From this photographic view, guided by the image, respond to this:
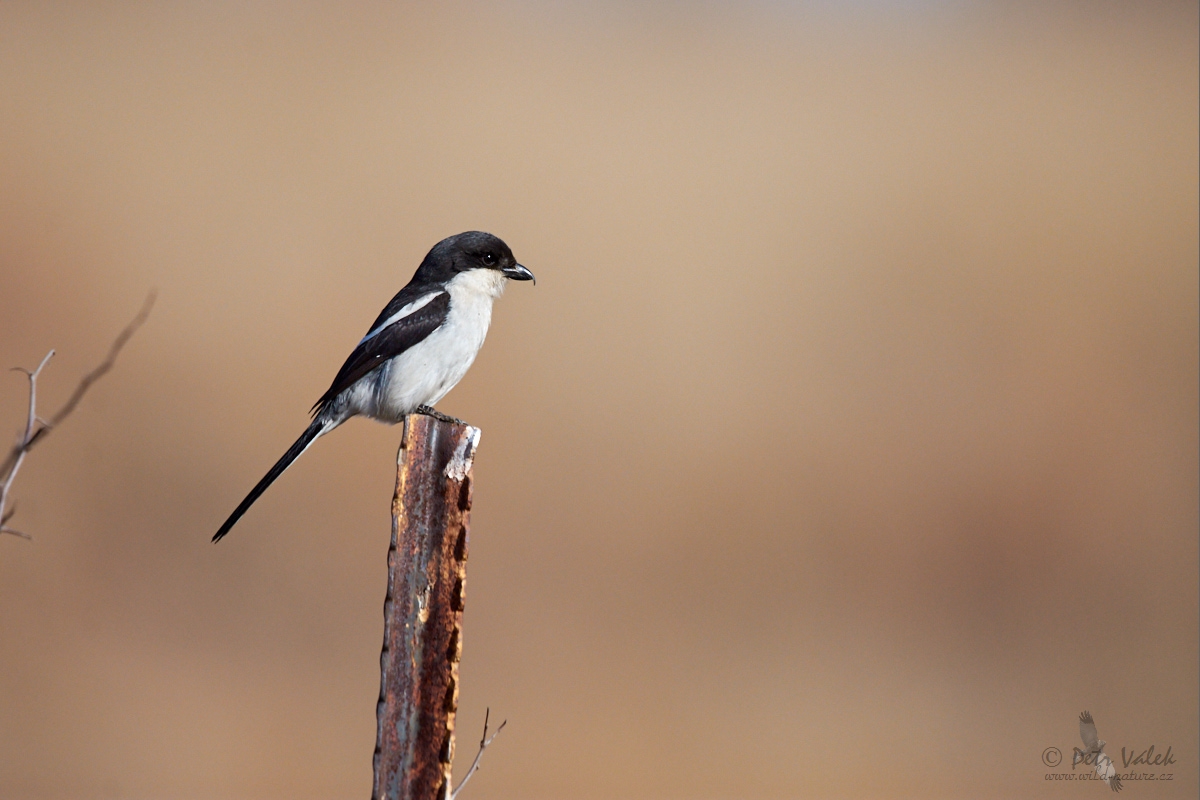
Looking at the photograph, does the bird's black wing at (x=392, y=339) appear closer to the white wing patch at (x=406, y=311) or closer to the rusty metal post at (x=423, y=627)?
the white wing patch at (x=406, y=311)

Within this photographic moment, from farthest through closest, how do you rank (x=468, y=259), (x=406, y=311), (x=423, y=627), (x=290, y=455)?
(x=468, y=259), (x=406, y=311), (x=290, y=455), (x=423, y=627)

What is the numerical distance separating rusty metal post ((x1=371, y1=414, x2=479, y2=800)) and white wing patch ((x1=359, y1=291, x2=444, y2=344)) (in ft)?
7.09

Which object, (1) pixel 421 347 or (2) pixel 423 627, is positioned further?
(1) pixel 421 347

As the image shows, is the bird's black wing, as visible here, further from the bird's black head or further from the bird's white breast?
the bird's black head

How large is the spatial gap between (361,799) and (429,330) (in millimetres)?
4371

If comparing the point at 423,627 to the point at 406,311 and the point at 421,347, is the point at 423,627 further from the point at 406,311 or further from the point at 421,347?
the point at 406,311

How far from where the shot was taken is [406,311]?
4676 mm

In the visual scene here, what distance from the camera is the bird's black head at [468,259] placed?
4.89m

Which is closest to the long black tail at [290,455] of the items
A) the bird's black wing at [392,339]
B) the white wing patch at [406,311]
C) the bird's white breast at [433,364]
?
the bird's black wing at [392,339]

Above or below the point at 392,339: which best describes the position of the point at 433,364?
below

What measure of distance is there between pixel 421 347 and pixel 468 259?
0.57 meters

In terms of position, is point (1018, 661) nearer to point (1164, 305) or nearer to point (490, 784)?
point (490, 784)

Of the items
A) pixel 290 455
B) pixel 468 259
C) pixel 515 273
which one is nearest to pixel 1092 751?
pixel 515 273

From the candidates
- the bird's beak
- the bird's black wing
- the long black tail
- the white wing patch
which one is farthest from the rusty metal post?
the bird's beak
